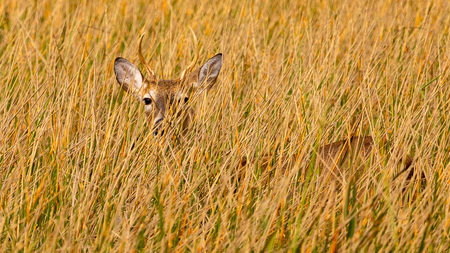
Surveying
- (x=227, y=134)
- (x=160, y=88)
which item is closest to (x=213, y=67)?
(x=160, y=88)

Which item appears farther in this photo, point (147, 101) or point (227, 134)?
point (147, 101)

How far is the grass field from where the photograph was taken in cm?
256

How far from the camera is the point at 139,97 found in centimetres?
447

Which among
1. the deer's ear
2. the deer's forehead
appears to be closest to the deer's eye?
the deer's forehead

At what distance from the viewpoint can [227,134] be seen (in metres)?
3.40

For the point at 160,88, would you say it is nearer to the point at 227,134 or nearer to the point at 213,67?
the point at 213,67

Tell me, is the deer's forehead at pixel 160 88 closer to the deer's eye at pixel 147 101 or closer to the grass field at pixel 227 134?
the deer's eye at pixel 147 101

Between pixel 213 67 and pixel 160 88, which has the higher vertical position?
pixel 213 67

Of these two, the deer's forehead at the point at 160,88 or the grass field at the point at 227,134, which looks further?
the deer's forehead at the point at 160,88

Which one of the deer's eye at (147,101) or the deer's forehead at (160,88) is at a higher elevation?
the deer's forehead at (160,88)

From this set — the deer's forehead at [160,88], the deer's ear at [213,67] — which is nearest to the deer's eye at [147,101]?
the deer's forehead at [160,88]

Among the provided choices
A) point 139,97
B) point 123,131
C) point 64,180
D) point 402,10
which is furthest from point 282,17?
point 64,180

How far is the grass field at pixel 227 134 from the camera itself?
8.40 feet

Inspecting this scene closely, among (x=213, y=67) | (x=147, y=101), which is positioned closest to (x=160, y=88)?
(x=147, y=101)
